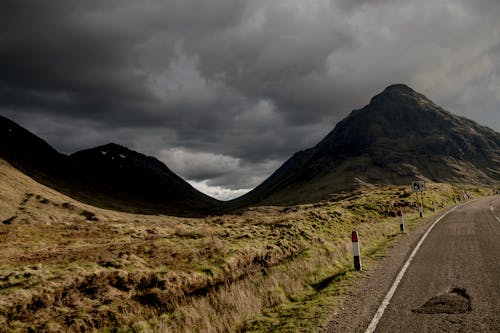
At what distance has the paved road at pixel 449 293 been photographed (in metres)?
6.20

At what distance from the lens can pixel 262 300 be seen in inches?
368

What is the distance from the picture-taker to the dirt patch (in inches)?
268

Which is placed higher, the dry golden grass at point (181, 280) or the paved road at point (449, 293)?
the paved road at point (449, 293)

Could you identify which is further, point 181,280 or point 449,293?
point 181,280

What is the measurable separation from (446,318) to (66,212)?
118580 mm

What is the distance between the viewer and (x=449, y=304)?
7145 millimetres

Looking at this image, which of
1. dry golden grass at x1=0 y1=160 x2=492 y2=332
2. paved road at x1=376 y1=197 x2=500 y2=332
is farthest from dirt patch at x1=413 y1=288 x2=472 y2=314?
dry golden grass at x1=0 y1=160 x2=492 y2=332

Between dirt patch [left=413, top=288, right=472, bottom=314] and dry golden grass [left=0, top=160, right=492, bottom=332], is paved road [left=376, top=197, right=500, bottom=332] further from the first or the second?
dry golden grass [left=0, top=160, right=492, bottom=332]

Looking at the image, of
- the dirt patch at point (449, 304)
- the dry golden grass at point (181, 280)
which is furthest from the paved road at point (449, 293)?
the dry golden grass at point (181, 280)

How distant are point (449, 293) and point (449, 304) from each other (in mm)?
827

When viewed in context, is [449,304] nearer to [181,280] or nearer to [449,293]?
[449,293]

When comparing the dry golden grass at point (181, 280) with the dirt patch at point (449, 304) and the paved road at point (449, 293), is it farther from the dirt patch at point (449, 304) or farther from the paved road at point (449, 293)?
the dirt patch at point (449, 304)

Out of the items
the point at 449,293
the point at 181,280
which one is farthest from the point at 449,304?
the point at 181,280

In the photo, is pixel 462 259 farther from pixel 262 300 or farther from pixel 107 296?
pixel 107 296
